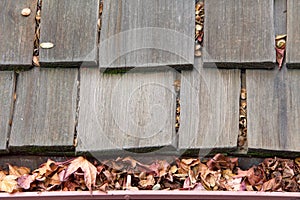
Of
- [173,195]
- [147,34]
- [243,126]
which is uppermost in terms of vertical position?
[147,34]

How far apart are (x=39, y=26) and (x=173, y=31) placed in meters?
0.47

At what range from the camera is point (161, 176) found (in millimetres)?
2328

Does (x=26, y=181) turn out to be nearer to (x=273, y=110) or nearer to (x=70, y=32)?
(x=70, y=32)

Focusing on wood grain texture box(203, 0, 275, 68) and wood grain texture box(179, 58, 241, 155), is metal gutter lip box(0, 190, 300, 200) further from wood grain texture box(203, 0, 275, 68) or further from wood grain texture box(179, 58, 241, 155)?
wood grain texture box(203, 0, 275, 68)

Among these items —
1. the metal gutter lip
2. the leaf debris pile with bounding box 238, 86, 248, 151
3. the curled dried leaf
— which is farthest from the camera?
the curled dried leaf

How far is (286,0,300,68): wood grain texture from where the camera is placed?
2349 millimetres

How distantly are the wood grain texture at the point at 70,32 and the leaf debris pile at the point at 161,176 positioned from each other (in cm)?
34

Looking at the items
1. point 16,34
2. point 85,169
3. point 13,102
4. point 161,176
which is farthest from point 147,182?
point 16,34

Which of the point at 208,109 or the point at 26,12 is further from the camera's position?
the point at 26,12

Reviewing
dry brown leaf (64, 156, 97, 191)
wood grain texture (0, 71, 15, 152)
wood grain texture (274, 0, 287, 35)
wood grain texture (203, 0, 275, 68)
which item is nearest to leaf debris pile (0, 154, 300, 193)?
dry brown leaf (64, 156, 97, 191)

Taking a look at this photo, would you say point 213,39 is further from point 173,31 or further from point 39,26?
point 39,26

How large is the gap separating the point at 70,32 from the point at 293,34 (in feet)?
2.46

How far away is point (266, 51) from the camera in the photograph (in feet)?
7.70

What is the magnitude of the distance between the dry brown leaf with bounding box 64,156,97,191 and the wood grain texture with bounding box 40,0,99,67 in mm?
326
